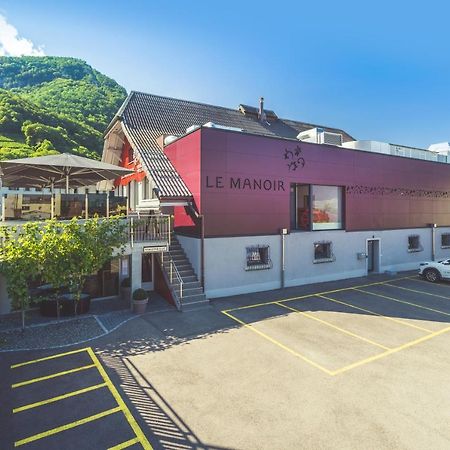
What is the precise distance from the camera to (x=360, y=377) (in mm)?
8266

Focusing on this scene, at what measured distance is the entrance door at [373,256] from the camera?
72.4 ft

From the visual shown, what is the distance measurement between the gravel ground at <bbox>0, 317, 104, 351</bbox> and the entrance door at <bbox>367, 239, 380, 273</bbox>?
60.1 feet

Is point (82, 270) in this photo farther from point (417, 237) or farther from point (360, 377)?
point (417, 237)

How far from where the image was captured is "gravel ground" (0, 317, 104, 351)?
1033 centimetres

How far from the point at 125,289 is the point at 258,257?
728cm

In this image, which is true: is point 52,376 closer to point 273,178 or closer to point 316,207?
point 273,178

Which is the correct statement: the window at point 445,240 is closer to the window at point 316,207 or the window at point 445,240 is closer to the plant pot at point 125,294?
the window at point 316,207

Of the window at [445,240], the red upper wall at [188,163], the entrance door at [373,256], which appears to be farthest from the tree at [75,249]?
the window at [445,240]

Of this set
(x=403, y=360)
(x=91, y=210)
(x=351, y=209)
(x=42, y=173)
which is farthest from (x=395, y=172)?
(x=42, y=173)

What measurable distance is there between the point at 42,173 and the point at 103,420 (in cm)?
1279

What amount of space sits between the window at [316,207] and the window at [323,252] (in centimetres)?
101

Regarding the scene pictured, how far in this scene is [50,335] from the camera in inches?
438

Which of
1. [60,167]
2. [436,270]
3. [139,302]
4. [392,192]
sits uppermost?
[60,167]

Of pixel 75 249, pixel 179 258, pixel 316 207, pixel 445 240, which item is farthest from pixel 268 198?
pixel 445 240
